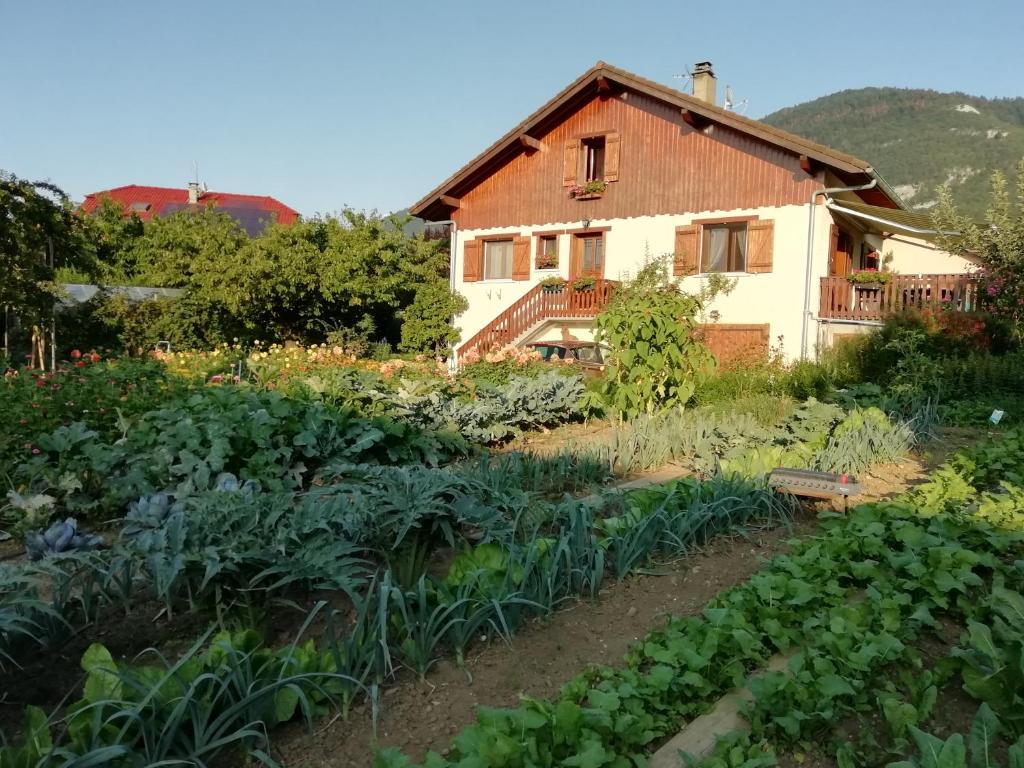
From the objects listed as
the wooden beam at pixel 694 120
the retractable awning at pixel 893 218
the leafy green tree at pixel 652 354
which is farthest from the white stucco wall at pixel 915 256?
the leafy green tree at pixel 652 354

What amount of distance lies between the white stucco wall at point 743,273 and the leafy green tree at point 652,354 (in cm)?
835

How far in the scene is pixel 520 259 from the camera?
20.1 metres

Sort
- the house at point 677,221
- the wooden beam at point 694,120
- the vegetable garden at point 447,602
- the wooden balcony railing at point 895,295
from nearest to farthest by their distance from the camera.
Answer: the vegetable garden at point 447,602, the wooden balcony railing at point 895,295, the house at point 677,221, the wooden beam at point 694,120

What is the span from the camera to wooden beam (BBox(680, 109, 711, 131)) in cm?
1708

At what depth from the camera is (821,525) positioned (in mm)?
4293

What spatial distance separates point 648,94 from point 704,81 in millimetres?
2962

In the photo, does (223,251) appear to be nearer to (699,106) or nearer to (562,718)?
(699,106)

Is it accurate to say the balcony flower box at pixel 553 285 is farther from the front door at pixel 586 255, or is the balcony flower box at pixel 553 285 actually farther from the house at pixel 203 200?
→ the house at pixel 203 200

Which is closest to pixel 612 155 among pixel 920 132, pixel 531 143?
pixel 531 143

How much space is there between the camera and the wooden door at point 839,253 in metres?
16.4

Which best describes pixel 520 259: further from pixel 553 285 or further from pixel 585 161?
pixel 585 161

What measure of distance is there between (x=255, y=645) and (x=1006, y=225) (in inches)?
608

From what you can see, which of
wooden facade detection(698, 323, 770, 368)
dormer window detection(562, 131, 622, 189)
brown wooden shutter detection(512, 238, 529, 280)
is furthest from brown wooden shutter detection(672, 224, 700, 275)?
brown wooden shutter detection(512, 238, 529, 280)

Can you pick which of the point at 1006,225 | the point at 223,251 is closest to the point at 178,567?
the point at 1006,225
